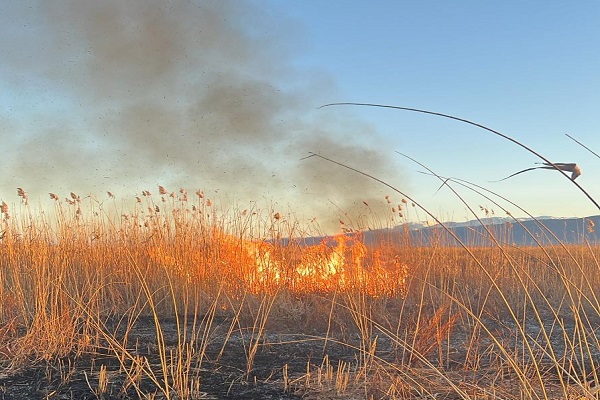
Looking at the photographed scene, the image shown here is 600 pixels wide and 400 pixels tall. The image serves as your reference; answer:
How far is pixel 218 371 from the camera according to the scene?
3.28m

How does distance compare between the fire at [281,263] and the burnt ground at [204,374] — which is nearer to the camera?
the burnt ground at [204,374]

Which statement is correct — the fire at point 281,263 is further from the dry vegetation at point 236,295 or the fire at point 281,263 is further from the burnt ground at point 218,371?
the burnt ground at point 218,371

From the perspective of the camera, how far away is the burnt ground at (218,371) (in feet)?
9.24

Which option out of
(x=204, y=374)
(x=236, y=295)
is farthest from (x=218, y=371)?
(x=236, y=295)

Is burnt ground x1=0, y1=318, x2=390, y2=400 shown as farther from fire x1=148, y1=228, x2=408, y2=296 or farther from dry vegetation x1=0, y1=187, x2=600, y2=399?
fire x1=148, y1=228, x2=408, y2=296

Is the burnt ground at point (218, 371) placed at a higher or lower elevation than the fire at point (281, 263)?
lower

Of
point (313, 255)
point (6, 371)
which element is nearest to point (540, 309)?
point (313, 255)

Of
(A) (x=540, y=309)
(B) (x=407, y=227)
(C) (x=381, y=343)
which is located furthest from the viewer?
(B) (x=407, y=227)

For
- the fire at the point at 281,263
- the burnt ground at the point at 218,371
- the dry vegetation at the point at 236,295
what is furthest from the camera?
the fire at the point at 281,263

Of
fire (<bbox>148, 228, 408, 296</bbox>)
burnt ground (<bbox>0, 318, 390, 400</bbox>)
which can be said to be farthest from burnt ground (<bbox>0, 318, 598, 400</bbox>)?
fire (<bbox>148, 228, 408, 296</bbox>)

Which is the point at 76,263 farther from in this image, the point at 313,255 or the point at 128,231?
the point at 313,255

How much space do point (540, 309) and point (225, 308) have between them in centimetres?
396

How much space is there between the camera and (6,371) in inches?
131

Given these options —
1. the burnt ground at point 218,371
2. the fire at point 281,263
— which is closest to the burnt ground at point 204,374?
the burnt ground at point 218,371
